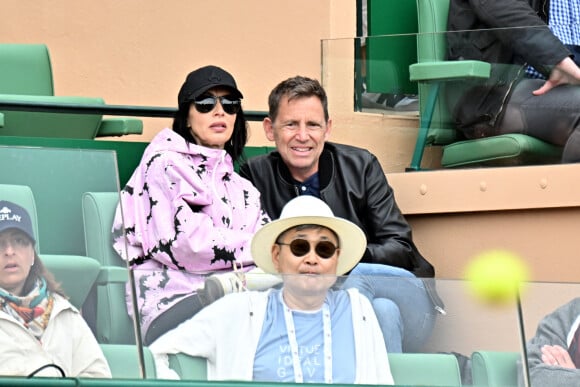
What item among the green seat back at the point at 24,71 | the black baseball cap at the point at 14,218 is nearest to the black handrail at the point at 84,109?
the green seat back at the point at 24,71

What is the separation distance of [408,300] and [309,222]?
87 cm

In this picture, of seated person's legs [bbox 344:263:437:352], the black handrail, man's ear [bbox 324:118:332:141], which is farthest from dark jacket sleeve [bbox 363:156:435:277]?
seated person's legs [bbox 344:263:437:352]

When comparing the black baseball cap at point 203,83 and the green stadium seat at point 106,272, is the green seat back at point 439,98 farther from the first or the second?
the green stadium seat at point 106,272

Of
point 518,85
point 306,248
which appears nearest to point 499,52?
point 518,85

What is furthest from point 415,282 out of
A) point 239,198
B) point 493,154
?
point 493,154

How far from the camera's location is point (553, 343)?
5.30m

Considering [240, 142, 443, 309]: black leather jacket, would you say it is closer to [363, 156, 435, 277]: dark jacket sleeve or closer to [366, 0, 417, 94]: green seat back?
[363, 156, 435, 277]: dark jacket sleeve

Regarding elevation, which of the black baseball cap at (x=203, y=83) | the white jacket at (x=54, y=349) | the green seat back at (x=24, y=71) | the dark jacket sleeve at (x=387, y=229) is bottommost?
the dark jacket sleeve at (x=387, y=229)

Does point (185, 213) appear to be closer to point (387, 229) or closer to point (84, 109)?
point (387, 229)

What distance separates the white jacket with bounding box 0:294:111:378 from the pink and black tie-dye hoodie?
134cm

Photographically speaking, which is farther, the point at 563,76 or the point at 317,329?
the point at 563,76

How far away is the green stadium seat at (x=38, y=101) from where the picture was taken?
25.0ft

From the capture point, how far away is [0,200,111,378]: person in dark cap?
490 cm

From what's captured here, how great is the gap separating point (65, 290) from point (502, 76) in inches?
119
